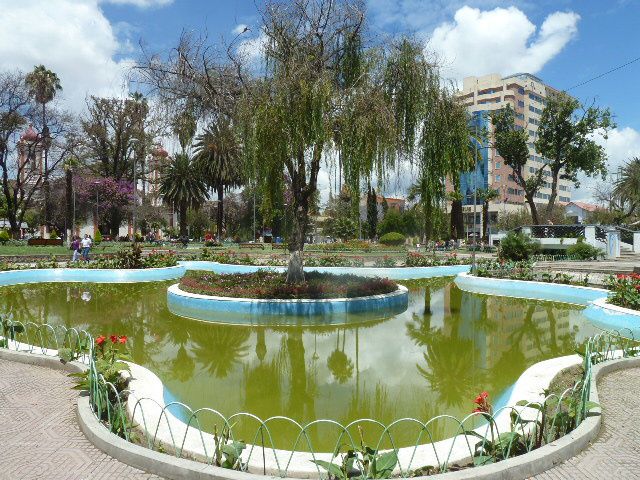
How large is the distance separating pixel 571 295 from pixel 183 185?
4253cm

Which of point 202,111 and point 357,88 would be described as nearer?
point 357,88

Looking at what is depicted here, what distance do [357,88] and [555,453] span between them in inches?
417

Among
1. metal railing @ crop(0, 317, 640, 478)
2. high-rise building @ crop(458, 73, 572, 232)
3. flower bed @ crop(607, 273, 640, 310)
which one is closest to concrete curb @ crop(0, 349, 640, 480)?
metal railing @ crop(0, 317, 640, 478)

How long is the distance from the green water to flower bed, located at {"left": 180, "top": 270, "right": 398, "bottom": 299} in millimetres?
1234

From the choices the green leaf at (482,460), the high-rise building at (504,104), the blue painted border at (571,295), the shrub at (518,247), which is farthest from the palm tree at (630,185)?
the green leaf at (482,460)

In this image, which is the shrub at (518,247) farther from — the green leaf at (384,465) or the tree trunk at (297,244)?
the green leaf at (384,465)

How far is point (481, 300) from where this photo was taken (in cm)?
1869

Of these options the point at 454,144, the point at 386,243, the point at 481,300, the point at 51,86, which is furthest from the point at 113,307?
the point at 386,243

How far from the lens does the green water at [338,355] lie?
A: 6.90 m

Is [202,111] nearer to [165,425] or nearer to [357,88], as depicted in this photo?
[357,88]

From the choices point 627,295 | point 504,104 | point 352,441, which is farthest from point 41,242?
point 504,104

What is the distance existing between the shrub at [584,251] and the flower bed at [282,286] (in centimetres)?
2304

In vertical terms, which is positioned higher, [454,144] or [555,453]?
[454,144]

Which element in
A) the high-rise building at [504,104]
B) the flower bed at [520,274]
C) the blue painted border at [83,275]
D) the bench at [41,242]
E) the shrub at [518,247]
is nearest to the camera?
the flower bed at [520,274]
